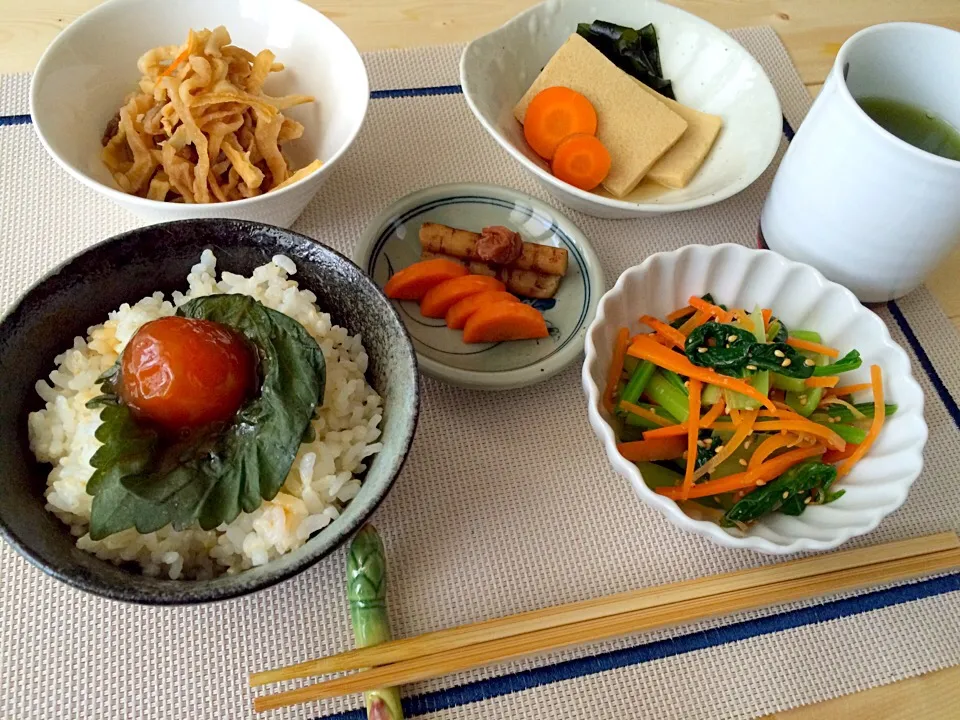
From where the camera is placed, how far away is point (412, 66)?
1.50m

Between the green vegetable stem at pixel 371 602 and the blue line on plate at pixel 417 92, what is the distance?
0.91m

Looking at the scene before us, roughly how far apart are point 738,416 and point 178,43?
1083 mm

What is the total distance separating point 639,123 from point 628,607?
33.3 inches

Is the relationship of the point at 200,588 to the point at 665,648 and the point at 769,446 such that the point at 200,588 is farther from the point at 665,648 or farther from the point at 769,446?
the point at 769,446

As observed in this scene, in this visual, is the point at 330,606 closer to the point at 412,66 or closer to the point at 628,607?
the point at 628,607

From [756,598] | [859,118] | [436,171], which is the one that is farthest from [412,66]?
[756,598]

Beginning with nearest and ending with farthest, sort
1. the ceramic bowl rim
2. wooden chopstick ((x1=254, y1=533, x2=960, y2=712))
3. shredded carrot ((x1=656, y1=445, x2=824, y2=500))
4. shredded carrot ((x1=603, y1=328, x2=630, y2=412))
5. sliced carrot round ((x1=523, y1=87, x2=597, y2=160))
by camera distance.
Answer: the ceramic bowl rim → wooden chopstick ((x1=254, y1=533, x2=960, y2=712)) → shredded carrot ((x1=656, y1=445, x2=824, y2=500)) → shredded carrot ((x1=603, y1=328, x2=630, y2=412)) → sliced carrot round ((x1=523, y1=87, x2=597, y2=160))

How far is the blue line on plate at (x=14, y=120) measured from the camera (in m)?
1.30

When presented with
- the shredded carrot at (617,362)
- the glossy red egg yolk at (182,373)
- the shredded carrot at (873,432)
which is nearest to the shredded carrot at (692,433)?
the shredded carrot at (617,362)

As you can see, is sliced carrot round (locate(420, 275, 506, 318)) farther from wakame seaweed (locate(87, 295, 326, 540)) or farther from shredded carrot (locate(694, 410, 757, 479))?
shredded carrot (locate(694, 410, 757, 479))

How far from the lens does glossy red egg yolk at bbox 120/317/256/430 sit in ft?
2.60

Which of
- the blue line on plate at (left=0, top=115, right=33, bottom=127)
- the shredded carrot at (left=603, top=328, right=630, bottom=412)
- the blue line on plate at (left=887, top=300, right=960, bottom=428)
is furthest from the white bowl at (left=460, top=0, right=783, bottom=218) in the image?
the blue line on plate at (left=0, top=115, right=33, bottom=127)

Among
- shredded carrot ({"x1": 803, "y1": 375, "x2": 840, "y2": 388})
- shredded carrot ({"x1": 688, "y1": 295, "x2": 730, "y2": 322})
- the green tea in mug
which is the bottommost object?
shredded carrot ({"x1": 803, "y1": 375, "x2": 840, "y2": 388})

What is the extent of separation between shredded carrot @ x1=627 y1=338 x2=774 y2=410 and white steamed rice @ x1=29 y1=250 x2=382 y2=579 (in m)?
0.38
